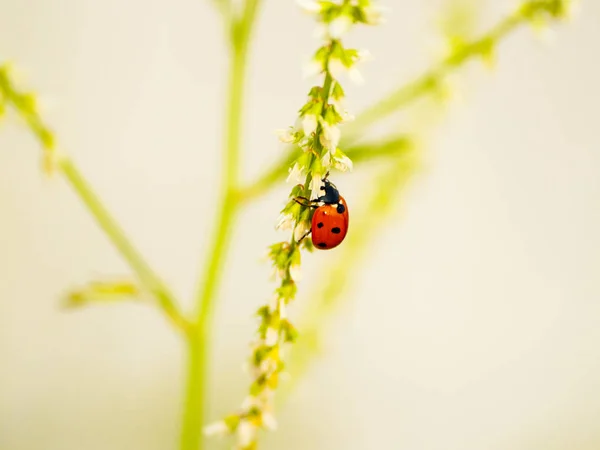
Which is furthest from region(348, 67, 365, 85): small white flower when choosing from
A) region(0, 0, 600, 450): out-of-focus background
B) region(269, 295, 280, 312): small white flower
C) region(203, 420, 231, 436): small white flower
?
region(0, 0, 600, 450): out-of-focus background

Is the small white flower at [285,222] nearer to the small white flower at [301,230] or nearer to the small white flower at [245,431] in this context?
the small white flower at [301,230]

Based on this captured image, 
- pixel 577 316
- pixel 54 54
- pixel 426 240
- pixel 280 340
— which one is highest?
Answer: pixel 54 54

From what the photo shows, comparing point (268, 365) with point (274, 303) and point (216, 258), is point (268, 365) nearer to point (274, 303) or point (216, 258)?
point (274, 303)

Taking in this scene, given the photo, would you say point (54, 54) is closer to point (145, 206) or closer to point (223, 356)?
point (145, 206)

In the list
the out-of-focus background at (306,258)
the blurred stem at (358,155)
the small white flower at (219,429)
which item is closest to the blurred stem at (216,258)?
the blurred stem at (358,155)

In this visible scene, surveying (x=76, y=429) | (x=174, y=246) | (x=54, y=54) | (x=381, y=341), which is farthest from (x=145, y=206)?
(x=381, y=341)

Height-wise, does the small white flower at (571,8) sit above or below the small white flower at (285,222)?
above
